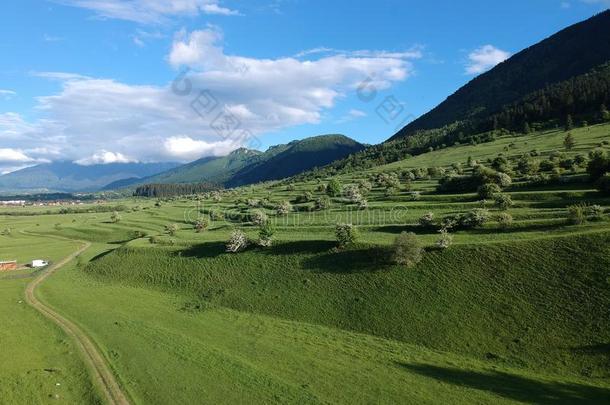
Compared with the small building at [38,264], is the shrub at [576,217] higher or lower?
higher

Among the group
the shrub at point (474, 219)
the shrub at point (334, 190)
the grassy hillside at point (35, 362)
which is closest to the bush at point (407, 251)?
the shrub at point (474, 219)

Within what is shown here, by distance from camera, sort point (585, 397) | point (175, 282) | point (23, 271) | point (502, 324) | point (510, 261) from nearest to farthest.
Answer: point (585, 397)
point (502, 324)
point (510, 261)
point (175, 282)
point (23, 271)

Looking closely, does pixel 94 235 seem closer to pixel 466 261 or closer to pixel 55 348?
pixel 55 348

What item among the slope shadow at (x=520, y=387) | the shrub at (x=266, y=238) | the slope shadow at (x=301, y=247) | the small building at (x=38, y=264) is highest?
the shrub at (x=266, y=238)

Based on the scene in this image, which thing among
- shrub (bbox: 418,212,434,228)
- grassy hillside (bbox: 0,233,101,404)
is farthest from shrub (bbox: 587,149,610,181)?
grassy hillside (bbox: 0,233,101,404)

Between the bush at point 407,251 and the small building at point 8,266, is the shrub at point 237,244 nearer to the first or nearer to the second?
the bush at point 407,251

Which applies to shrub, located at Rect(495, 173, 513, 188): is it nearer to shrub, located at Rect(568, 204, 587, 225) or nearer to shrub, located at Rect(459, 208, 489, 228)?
shrub, located at Rect(459, 208, 489, 228)

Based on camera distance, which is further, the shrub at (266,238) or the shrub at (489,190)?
the shrub at (489,190)

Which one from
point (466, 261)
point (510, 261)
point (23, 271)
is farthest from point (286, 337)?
point (23, 271)

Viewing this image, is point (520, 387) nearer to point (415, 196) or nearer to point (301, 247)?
point (301, 247)
